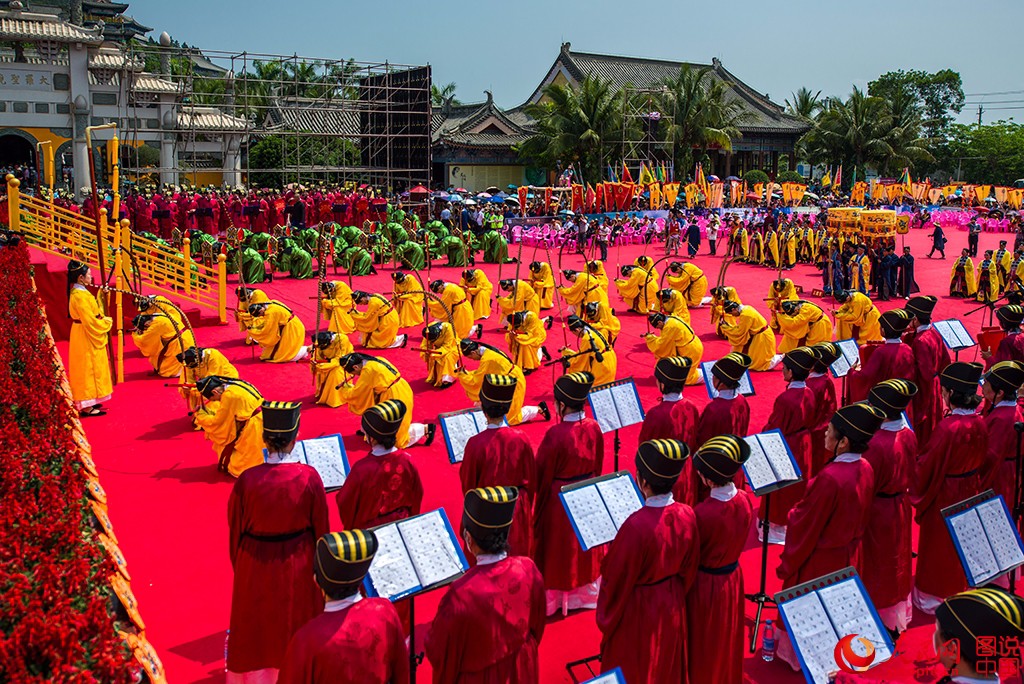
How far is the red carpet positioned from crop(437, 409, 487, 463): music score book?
1.02 m

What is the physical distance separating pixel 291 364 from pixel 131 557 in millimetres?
6154

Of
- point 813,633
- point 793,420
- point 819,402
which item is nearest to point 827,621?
point 813,633

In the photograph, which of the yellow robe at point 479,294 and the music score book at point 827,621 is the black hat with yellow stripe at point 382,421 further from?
the yellow robe at point 479,294

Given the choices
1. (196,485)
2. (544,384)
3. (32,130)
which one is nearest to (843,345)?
(544,384)

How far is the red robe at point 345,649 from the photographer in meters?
3.38

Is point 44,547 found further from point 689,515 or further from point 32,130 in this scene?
point 32,130

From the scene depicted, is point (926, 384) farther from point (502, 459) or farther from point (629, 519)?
point (629, 519)

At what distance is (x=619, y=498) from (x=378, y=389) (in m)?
4.31

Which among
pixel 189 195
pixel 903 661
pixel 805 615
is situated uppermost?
pixel 189 195

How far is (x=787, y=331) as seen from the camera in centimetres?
1225

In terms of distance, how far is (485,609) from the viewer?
371cm

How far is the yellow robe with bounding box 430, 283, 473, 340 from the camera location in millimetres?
13594

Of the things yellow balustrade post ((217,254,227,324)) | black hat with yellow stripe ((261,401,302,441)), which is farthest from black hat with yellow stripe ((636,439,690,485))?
yellow balustrade post ((217,254,227,324))

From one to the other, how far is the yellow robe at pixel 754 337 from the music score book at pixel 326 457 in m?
7.59
